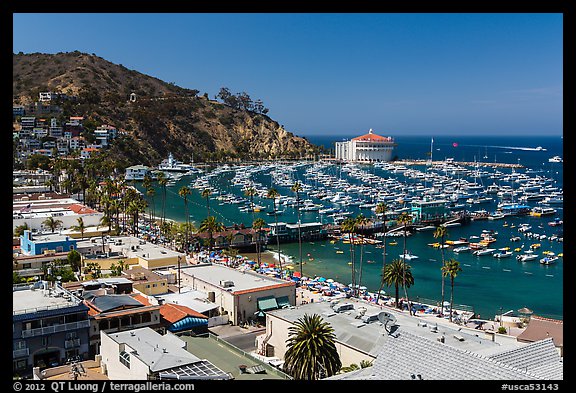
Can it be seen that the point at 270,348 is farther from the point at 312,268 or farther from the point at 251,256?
the point at 251,256

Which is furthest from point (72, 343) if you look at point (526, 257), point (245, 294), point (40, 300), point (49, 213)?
point (526, 257)

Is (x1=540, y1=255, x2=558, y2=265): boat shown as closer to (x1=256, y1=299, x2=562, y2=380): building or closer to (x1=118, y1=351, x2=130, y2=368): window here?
(x1=256, y1=299, x2=562, y2=380): building

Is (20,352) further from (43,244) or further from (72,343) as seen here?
(43,244)

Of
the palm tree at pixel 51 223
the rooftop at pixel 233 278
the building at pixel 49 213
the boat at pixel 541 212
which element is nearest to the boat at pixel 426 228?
the boat at pixel 541 212

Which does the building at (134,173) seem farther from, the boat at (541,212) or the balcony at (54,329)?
the balcony at (54,329)

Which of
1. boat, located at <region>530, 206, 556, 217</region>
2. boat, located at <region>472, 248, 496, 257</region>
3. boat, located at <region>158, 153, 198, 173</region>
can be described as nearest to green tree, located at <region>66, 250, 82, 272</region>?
boat, located at <region>472, 248, 496, 257</region>

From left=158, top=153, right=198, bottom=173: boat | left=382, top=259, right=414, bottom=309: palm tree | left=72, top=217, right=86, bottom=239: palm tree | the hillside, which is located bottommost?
left=382, top=259, right=414, bottom=309: palm tree
